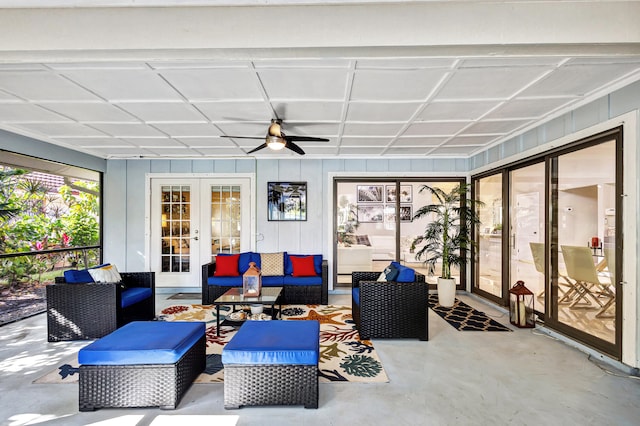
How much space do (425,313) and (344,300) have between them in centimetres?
207

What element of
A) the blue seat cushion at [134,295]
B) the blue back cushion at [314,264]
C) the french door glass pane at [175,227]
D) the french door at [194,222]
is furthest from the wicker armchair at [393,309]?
the french door glass pane at [175,227]

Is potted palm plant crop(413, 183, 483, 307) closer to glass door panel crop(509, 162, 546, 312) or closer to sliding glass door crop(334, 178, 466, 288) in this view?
glass door panel crop(509, 162, 546, 312)

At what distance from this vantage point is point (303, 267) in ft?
17.3

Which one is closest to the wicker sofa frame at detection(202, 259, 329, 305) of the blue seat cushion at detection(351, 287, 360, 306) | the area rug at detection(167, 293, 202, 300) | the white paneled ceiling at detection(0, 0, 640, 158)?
the area rug at detection(167, 293, 202, 300)

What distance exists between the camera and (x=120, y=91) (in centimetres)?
298

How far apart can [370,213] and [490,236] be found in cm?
Result: 265

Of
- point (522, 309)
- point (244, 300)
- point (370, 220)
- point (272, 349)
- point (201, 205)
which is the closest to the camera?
point (272, 349)

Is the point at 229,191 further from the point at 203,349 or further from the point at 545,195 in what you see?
the point at 545,195

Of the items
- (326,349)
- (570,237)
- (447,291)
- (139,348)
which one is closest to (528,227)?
(570,237)

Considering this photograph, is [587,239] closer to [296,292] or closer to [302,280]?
[302,280]

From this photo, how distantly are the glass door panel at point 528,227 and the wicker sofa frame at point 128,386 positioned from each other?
167 inches

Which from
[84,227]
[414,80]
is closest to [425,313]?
[414,80]

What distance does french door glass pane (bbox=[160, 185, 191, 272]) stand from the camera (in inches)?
239

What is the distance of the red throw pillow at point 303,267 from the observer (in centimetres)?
521
